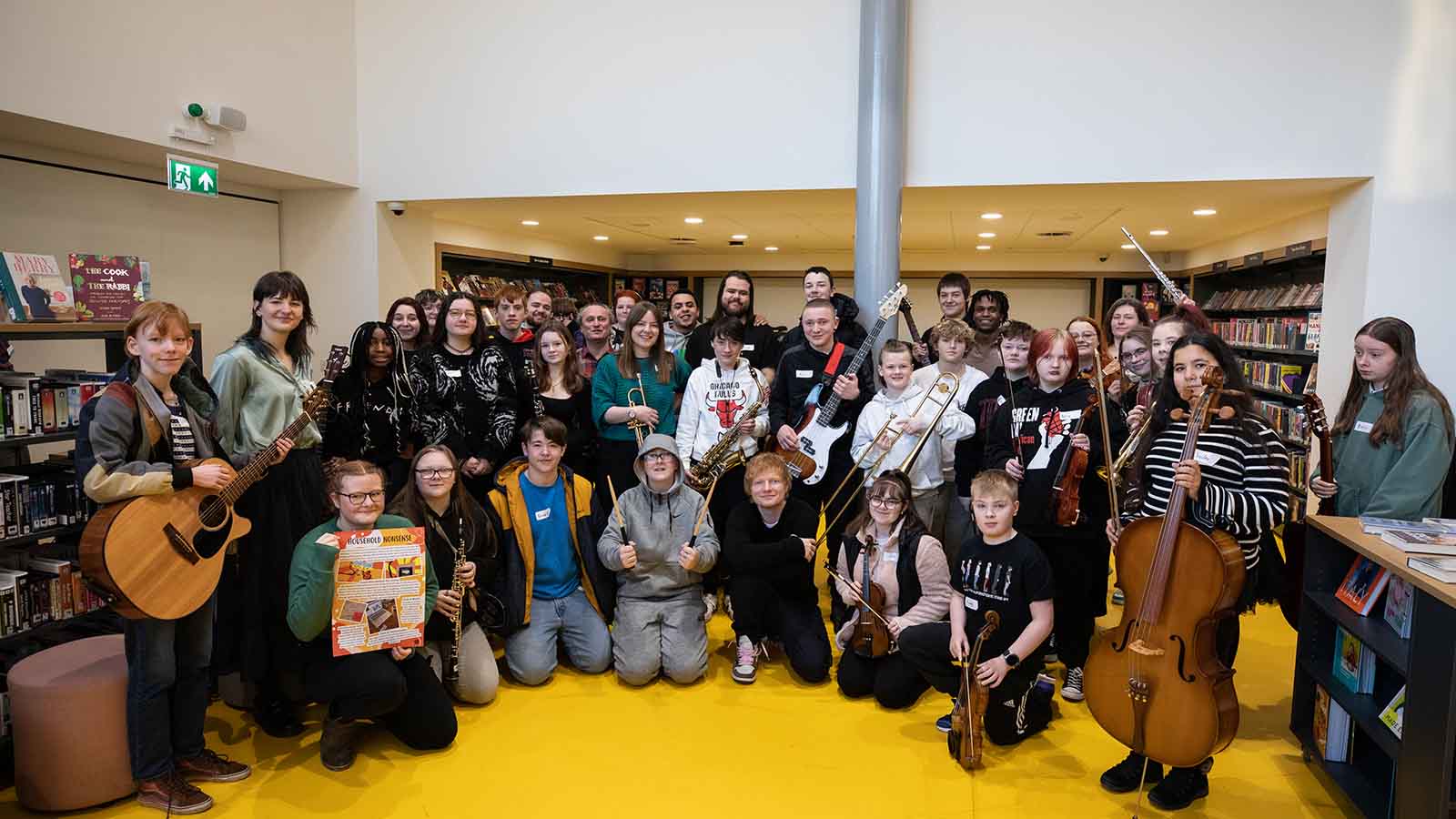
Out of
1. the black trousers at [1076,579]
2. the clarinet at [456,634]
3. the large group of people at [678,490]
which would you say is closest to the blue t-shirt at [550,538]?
the large group of people at [678,490]

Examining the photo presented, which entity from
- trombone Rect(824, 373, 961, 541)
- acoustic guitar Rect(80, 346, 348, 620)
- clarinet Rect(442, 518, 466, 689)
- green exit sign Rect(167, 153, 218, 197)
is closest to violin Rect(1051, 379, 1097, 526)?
trombone Rect(824, 373, 961, 541)

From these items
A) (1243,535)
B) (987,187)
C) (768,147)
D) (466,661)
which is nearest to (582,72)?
(768,147)

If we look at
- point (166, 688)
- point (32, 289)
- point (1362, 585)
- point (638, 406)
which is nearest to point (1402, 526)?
point (1362, 585)

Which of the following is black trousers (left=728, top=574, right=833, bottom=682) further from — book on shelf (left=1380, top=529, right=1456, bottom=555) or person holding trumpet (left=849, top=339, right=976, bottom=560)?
book on shelf (left=1380, top=529, right=1456, bottom=555)

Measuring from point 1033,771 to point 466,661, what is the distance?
2046 millimetres

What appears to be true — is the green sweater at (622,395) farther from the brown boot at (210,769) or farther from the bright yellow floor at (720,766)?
the brown boot at (210,769)

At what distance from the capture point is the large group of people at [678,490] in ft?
8.59

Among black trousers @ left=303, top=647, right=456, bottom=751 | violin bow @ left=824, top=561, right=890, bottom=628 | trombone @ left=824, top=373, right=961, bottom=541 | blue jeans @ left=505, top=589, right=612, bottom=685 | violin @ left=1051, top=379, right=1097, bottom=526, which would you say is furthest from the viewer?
trombone @ left=824, top=373, right=961, bottom=541

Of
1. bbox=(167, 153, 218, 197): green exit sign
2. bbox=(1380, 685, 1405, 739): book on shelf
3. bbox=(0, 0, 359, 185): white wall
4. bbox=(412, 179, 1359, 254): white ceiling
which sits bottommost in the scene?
bbox=(1380, 685, 1405, 739): book on shelf

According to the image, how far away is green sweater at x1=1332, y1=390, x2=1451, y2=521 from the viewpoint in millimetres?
2895

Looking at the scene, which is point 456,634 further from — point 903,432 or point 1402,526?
point 1402,526

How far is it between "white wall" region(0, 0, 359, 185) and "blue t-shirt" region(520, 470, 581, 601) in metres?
3.08

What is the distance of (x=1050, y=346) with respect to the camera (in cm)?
335

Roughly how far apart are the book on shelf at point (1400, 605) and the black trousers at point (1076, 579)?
966 millimetres
